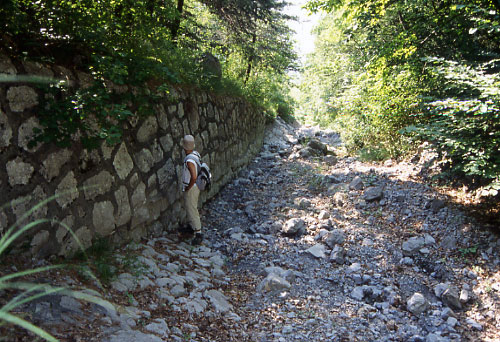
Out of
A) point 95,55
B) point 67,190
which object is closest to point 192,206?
point 67,190

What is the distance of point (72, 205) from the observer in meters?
2.83

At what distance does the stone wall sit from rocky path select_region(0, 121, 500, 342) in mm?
319

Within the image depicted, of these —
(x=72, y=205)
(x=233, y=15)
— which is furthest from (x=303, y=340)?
(x=233, y=15)

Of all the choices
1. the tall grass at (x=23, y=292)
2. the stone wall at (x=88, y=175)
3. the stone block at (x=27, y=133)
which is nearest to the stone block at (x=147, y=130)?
the stone wall at (x=88, y=175)

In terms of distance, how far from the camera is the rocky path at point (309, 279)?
8.13ft

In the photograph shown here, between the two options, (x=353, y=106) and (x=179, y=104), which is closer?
(x=179, y=104)

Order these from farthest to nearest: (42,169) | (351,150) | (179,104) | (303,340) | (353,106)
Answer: (351,150) → (353,106) → (179,104) → (303,340) → (42,169)

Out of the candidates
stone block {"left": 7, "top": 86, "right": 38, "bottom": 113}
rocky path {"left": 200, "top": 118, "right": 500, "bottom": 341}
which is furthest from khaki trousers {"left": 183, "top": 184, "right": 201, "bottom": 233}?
stone block {"left": 7, "top": 86, "right": 38, "bottom": 113}

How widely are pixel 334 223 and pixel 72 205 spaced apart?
3941 millimetres

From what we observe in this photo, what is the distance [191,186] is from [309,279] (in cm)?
202

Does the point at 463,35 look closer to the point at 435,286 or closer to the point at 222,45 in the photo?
the point at 435,286

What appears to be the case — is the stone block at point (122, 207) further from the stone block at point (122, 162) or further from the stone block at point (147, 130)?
the stone block at point (147, 130)

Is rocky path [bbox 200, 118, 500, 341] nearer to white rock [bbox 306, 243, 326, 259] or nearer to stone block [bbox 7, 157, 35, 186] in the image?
white rock [bbox 306, 243, 326, 259]

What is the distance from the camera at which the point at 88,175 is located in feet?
9.87
